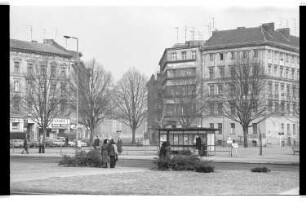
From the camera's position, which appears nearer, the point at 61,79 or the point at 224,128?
the point at 61,79

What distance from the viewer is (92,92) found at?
62.7 metres

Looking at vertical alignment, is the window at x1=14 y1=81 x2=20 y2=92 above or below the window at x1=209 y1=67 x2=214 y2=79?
below

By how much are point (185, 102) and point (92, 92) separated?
11.2 m

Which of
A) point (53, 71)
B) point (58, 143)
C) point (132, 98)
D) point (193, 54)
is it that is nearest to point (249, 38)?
point (193, 54)

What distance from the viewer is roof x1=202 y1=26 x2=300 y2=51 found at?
255ft

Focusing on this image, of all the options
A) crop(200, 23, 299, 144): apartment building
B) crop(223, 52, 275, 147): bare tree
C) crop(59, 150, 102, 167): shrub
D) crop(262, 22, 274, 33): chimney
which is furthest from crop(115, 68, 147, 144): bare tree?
crop(59, 150, 102, 167): shrub

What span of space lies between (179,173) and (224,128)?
5944 centimetres

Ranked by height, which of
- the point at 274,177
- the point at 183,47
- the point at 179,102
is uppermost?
the point at 183,47

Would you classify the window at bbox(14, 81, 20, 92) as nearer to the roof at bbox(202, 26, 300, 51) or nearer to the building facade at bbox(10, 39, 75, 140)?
the building facade at bbox(10, 39, 75, 140)

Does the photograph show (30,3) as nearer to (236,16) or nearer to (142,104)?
(236,16)

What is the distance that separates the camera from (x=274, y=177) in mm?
20656

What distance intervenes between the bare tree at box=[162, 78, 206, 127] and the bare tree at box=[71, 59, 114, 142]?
8.32 metres
